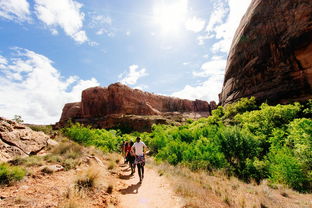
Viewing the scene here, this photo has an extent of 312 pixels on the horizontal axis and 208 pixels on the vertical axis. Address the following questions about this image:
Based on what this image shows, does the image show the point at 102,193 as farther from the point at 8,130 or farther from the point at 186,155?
the point at 186,155

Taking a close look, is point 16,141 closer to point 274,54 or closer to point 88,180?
point 88,180

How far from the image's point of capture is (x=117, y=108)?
193 feet

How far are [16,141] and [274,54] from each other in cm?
3146

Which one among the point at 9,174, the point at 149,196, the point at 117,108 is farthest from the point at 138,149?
the point at 117,108

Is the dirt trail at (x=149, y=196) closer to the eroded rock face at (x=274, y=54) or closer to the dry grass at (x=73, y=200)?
the dry grass at (x=73, y=200)

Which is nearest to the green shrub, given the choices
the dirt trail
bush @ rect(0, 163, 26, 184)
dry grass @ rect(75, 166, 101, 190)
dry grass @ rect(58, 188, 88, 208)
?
the dirt trail

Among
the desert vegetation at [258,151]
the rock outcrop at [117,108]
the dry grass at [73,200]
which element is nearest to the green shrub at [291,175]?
the desert vegetation at [258,151]

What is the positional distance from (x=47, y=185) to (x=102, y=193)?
167 centimetres

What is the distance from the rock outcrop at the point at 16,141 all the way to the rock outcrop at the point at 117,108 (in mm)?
39959

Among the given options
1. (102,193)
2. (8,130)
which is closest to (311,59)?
(102,193)

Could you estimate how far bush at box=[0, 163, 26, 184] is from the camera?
442 cm

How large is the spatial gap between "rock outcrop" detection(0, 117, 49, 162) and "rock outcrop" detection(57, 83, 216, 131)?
40.0m

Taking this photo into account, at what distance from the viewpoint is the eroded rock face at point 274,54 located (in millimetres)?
20250

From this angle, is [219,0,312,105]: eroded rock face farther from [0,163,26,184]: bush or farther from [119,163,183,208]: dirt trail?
[0,163,26,184]: bush
